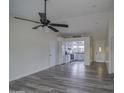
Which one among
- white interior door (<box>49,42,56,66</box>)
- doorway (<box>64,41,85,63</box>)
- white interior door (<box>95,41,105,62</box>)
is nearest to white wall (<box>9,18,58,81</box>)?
white interior door (<box>49,42,56,66</box>)

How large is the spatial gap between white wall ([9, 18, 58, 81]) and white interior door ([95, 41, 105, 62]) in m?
6.32

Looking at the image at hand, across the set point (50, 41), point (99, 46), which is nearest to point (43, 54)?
point (50, 41)

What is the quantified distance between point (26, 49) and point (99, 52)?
8236 mm

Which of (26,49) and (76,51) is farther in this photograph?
(76,51)

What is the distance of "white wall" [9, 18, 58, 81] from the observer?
4699 mm

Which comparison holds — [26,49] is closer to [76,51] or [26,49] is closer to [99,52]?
[76,51]

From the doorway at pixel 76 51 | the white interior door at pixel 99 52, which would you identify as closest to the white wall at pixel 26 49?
the doorway at pixel 76 51

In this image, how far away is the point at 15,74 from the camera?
15.7ft

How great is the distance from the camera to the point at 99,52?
1120cm

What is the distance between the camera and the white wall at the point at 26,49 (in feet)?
15.4

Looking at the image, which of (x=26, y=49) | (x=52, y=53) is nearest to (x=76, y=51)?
(x=52, y=53)

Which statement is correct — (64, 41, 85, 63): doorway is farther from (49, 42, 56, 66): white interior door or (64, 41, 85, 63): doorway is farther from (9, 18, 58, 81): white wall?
(9, 18, 58, 81): white wall
